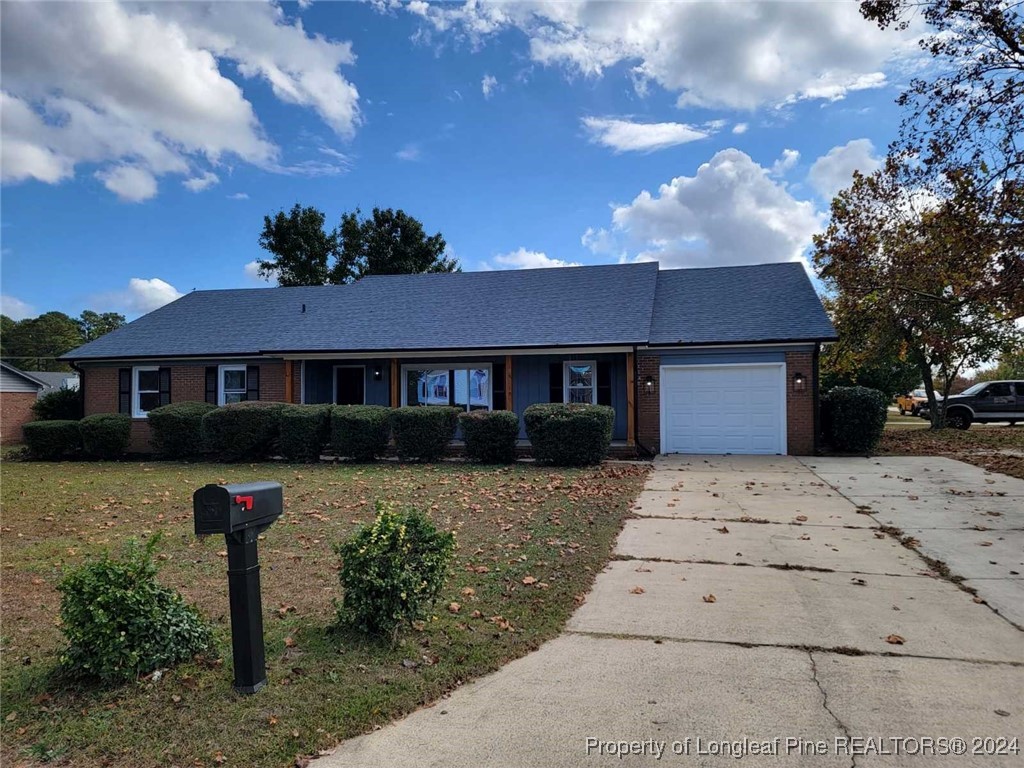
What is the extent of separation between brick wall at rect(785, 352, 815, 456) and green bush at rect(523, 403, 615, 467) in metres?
4.93

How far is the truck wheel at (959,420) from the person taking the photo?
22312mm

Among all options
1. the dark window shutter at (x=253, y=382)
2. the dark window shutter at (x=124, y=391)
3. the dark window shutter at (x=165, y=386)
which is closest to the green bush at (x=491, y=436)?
the dark window shutter at (x=253, y=382)

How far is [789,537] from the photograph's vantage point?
22.3 feet

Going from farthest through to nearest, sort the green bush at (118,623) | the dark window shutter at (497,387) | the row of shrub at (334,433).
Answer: the dark window shutter at (497,387) < the row of shrub at (334,433) < the green bush at (118,623)

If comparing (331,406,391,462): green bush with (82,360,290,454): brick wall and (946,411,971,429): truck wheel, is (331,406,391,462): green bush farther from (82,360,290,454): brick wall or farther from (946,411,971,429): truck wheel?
(946,411,971,429): truck wheel

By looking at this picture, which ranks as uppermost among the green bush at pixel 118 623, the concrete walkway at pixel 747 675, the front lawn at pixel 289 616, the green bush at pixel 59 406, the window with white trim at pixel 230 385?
the window with white trim at pixel 230 385

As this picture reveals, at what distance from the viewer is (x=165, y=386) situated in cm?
1858

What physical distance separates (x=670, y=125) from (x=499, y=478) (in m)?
9.83

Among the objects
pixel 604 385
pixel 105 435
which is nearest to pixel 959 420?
pixel 604 385

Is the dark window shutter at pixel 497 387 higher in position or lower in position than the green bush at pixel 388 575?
higher

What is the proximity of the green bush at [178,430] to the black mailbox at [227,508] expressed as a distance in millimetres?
13150

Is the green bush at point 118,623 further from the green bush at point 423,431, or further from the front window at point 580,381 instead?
the front window at point 580,381

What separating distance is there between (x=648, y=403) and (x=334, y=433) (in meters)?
7.55

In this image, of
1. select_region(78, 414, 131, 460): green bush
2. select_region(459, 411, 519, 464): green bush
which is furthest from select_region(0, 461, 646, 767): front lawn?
select_region(78, 414, 131, 460): green bush
